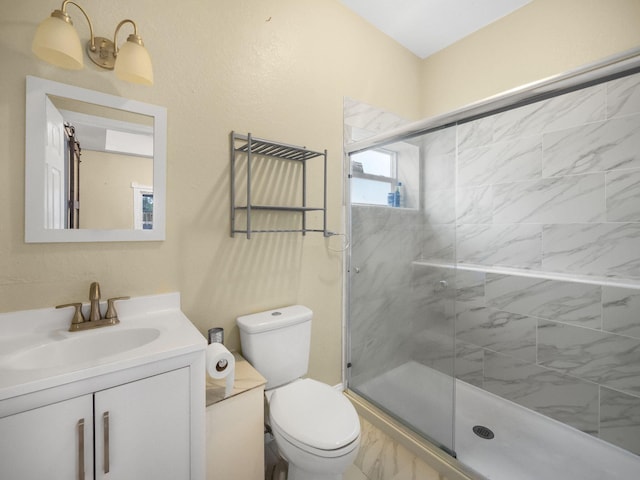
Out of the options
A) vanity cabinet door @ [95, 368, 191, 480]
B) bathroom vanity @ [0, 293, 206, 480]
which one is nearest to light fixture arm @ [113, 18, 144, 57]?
bathroom vanity @ [0, 293, 206, 480]

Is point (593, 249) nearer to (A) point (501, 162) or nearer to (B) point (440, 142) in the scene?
(A) point (501, 162)

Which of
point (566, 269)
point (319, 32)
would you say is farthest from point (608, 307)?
point (319, 32)

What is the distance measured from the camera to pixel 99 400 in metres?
0.82

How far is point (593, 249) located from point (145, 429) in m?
2.42

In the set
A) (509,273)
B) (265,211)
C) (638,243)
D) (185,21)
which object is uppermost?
(185,21)

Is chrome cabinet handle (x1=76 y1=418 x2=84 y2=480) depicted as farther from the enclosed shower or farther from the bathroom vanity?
the enclosed shower

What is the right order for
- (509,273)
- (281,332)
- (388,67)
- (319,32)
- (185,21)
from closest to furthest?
1. (185,21)
2. (281,332)
3. (319,32)
4. (509,273)
5. (388,67)

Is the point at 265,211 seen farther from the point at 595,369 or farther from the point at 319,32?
the point at 595,369

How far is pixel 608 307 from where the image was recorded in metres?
1.60

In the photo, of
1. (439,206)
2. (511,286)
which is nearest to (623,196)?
(511,286)

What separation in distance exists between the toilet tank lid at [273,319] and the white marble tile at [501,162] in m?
1.75

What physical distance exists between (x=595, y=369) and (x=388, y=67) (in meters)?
2.41

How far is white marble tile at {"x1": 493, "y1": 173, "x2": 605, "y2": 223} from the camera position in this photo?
69.3 inches

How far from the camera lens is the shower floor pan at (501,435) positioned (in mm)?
1462
